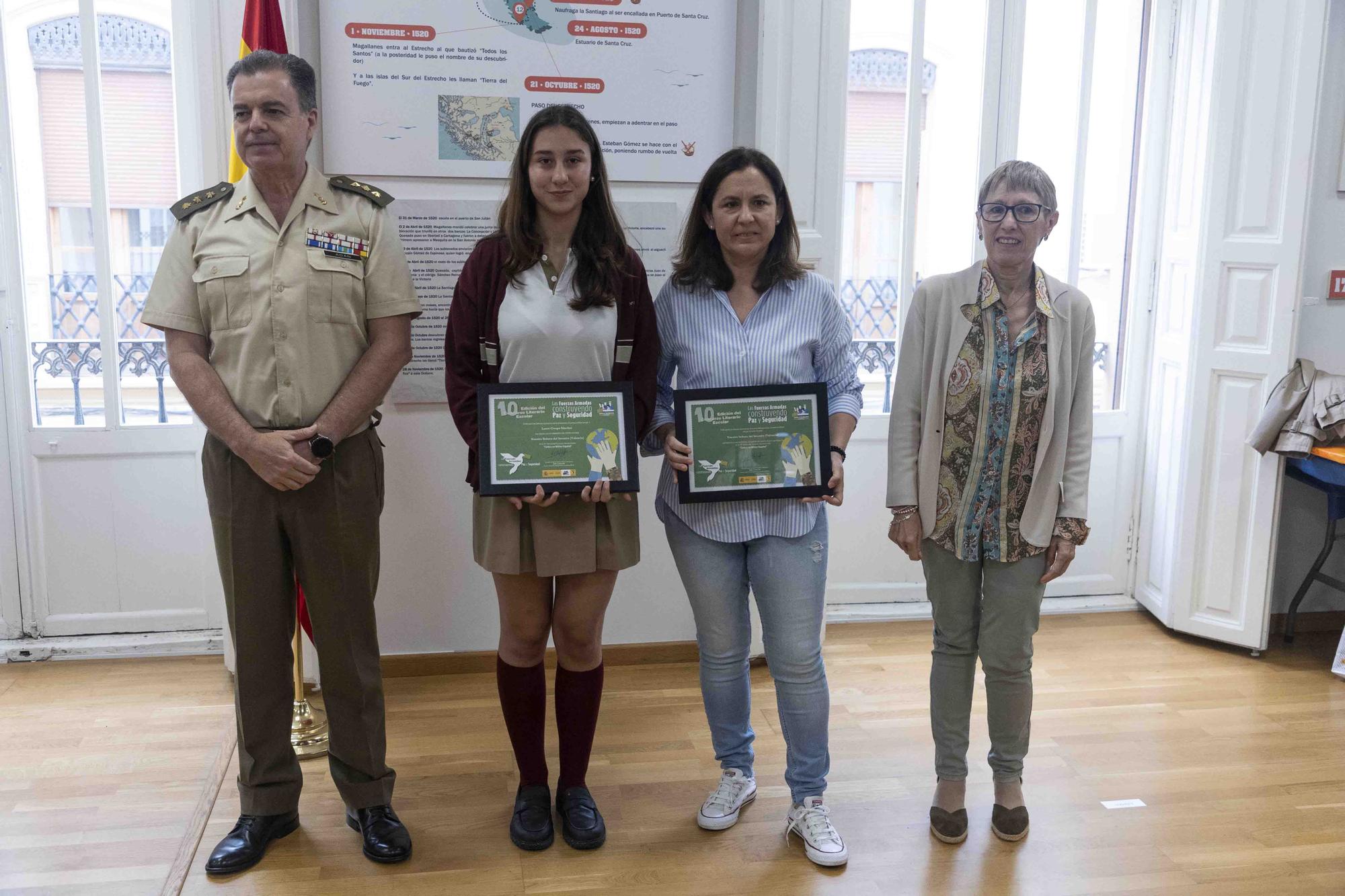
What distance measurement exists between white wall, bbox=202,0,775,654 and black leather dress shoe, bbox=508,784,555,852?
104 cm

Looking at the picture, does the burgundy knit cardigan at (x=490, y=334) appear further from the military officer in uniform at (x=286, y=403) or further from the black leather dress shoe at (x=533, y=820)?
the black leather dress shoe at (x=533, y=820)

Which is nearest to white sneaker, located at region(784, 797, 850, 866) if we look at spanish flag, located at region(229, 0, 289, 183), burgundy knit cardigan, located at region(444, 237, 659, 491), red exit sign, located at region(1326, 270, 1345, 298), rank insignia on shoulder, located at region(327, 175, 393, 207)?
burgundy knit cardigan, located at region(444, 237, 659, 491)

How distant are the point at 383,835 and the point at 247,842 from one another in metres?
0.30

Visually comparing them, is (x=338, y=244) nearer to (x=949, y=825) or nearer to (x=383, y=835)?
(x=383, y=835)

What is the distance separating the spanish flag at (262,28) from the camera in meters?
2.80

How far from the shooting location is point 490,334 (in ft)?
7.47

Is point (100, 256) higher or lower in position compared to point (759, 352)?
higher

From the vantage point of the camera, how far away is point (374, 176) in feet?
10.4

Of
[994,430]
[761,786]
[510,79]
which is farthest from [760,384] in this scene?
[510,79]

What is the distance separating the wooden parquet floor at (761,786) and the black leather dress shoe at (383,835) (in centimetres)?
3

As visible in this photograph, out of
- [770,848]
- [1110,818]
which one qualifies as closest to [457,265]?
[770,848]

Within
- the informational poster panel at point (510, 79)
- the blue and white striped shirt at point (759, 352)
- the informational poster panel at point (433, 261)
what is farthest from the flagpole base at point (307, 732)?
the informational poster panel at point (510, 79)

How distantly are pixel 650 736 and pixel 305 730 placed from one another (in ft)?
3.19

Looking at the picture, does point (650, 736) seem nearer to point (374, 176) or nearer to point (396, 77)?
point (374, 176)
